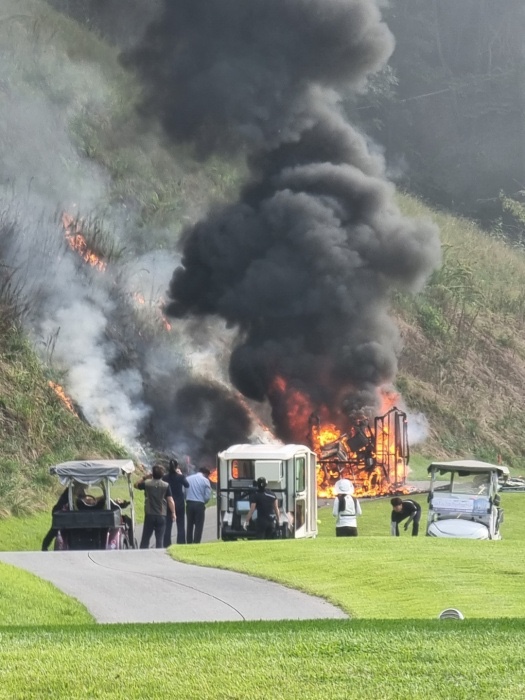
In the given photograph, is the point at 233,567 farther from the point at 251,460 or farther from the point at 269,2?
the point at 269,2

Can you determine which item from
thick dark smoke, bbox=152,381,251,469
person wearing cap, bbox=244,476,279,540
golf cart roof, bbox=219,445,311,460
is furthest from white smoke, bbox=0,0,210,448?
person wearing cap, bbox=244,476,279,540

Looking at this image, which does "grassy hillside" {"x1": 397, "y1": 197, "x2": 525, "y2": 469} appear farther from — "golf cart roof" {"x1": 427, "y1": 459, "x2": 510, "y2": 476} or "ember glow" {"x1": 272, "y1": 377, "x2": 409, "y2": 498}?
"golf cart roof" {"x1": 427, "y1": 459, "x2": 510, "y2": 476}

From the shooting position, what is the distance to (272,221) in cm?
4081

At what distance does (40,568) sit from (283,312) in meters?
23.6

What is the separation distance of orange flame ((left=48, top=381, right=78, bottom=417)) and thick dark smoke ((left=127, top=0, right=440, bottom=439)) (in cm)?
625

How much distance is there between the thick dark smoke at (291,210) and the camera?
129ft

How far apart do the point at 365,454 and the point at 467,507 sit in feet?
38.0

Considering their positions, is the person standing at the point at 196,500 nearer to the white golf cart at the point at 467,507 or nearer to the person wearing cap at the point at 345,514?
the person wearing cap at the point at 345,514

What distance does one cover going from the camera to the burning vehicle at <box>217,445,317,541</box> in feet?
75.2

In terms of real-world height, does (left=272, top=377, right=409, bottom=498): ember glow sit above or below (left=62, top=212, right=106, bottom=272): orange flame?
below

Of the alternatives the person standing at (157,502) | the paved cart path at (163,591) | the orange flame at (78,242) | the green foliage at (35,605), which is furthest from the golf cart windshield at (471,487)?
the orange flame at (78,242)

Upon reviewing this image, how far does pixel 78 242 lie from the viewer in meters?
45.6

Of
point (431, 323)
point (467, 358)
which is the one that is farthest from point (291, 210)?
point (467, 358)

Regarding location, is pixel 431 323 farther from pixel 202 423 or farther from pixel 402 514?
pixel 402 514
